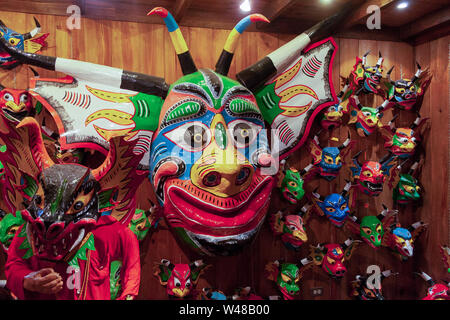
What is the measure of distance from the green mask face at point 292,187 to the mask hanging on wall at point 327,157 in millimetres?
154

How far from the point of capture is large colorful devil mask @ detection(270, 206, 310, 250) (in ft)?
6.26

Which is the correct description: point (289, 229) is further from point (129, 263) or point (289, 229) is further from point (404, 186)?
point (129, 263)

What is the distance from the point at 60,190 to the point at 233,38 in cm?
111

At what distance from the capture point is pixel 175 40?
1558mm

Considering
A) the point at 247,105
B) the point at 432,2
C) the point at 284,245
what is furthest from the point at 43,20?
the point at 432,2

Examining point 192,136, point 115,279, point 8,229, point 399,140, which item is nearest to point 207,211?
point 192,136

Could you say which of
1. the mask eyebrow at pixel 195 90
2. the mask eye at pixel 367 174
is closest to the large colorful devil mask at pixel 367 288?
the mask eye at pixel 367 174

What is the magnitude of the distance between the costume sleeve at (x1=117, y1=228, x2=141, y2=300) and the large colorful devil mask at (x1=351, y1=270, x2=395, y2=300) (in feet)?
5.31

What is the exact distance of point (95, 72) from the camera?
59.9 inches

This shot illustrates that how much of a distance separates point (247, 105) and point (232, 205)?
19.0 inches

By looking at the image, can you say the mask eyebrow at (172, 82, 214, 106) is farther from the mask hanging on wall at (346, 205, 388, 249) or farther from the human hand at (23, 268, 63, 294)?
the mask hanging on wall at (346, 205, 388, 249)

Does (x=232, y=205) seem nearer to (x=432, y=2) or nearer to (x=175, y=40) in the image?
(x=175, y=40)

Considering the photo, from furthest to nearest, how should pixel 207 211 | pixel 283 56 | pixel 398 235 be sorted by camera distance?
pixel 398 235 < pixel 283 56 < pixel 207 211
